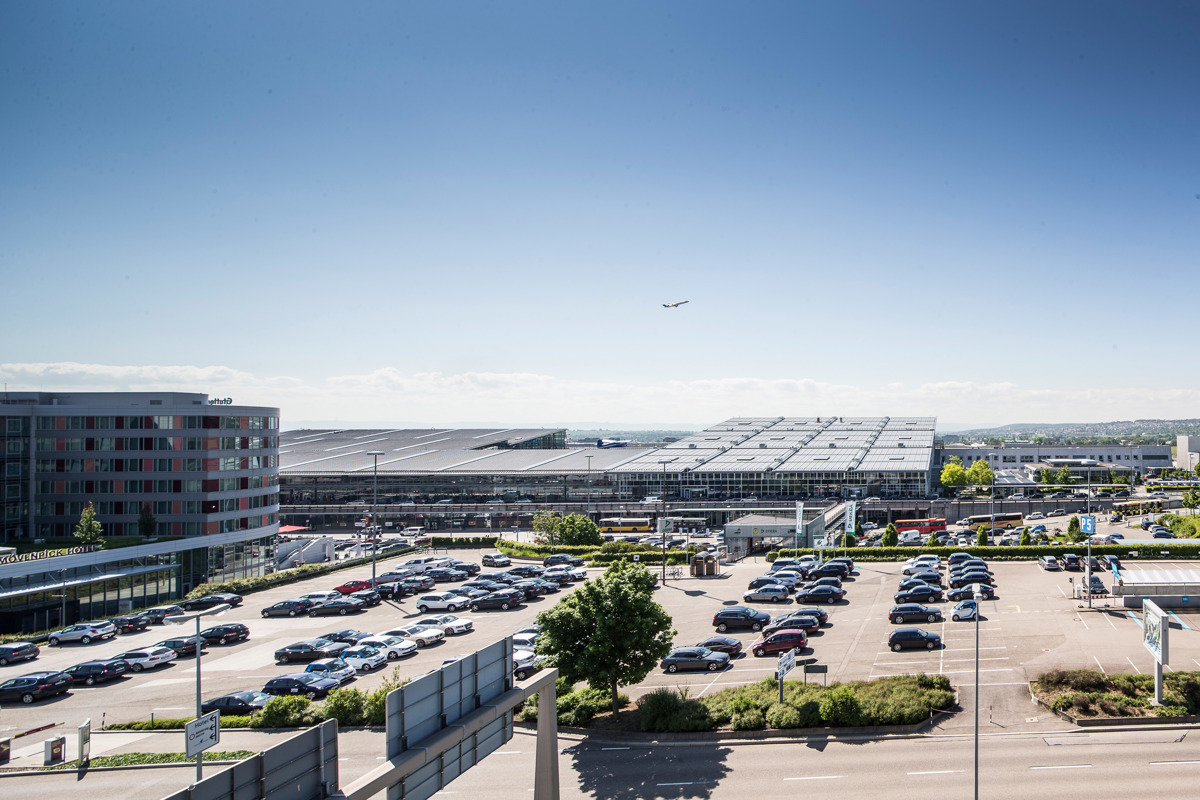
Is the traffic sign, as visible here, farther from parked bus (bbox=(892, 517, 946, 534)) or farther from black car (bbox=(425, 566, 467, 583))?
parked bus (bbox=(892, 517, 946, 534))

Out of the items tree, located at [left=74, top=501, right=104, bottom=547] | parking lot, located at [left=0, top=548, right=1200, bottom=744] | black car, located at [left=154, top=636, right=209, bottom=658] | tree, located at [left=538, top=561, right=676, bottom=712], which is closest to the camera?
tree, located at [left=538, top=561, right=676, bottom=712]

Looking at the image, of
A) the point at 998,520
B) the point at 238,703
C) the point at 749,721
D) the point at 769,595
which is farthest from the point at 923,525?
the point at 238,703

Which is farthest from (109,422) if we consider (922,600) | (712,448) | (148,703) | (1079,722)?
(712,448)

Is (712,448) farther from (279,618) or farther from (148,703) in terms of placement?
(148,703)

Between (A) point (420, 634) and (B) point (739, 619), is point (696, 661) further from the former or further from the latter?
(A) point (420, 634)

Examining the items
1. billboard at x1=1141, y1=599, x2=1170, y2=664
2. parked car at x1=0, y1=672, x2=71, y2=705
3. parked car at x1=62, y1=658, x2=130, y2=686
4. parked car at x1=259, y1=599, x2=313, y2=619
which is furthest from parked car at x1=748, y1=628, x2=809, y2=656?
parked car at x1=0, y1=672, x2=71, y2=705

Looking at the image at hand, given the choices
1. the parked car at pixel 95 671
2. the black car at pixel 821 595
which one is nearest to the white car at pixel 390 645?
the parked car at pixel 95 671
